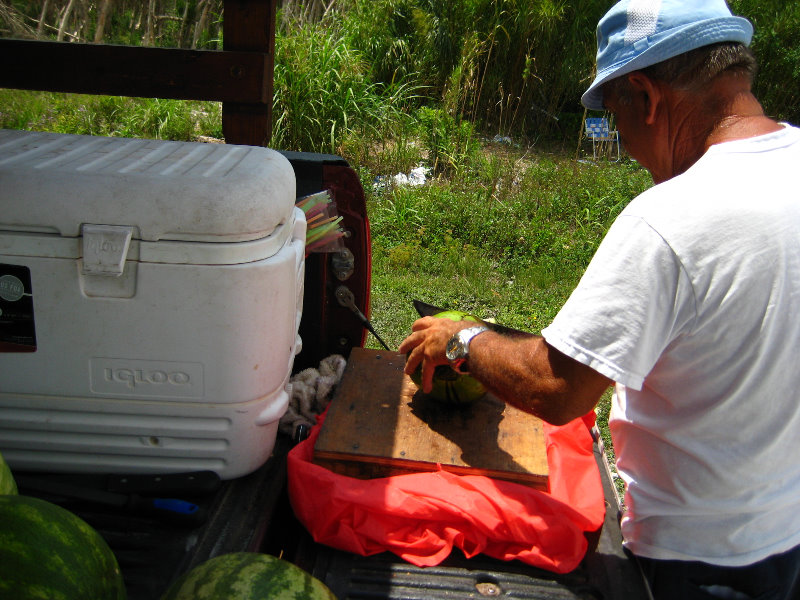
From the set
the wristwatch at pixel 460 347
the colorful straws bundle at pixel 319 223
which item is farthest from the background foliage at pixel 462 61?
the wristwatch at pixel 460 347

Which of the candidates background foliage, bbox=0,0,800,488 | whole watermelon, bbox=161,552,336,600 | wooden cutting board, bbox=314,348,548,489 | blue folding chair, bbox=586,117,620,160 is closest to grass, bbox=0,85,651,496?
background foliage, bbox=0,0,800,488

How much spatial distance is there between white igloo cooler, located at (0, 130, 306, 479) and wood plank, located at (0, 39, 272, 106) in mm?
621

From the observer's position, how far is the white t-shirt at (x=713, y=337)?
4.50 feet

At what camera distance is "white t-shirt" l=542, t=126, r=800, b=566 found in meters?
1.37

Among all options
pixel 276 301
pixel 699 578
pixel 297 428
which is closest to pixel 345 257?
pixel 297 428

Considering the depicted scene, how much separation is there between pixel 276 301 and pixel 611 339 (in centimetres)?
75

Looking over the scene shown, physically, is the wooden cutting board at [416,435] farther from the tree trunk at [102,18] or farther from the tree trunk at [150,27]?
the tree trunk at [150,27]

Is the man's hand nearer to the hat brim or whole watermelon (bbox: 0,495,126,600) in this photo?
the hat brim

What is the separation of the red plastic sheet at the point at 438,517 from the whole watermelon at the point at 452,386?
11.7 inches

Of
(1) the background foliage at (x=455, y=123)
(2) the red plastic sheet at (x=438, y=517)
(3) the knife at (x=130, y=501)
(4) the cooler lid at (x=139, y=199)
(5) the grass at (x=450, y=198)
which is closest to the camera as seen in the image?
(4) the cooler lid at (x=139, y=199)

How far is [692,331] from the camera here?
144 centimetres

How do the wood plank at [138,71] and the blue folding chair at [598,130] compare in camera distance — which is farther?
the blue folding chair at [598,130]

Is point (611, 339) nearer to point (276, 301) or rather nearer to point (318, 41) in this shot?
point (276, 301)

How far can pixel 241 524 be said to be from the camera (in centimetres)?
163
